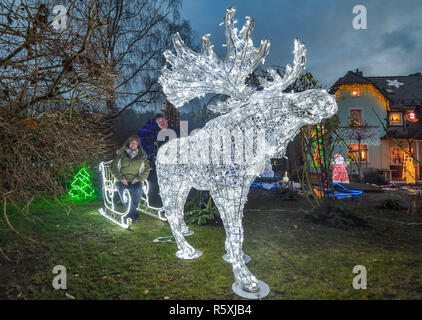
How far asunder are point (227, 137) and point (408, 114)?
16.8m

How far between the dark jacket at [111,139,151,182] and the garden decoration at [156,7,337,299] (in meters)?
2.31

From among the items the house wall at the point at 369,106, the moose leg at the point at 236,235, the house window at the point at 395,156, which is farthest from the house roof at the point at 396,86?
the moose leg at the point at 236,235

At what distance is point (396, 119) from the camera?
1549cm

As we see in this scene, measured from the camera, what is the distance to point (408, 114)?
14312 millimetres

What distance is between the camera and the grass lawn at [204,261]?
8.43 ft

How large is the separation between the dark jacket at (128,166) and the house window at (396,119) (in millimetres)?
16816

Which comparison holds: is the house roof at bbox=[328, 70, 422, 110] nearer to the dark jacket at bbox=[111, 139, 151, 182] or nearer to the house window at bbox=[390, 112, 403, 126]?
the house window at bbox=[390, 112, 403, 126]

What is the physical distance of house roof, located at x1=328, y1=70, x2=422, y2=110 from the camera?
15102 millimetres

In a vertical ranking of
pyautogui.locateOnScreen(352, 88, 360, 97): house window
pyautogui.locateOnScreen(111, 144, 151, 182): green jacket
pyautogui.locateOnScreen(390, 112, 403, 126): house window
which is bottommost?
pyautogui.locateOnScreen(111, 144, 151, 182): green jacket

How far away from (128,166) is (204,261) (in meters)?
2.62

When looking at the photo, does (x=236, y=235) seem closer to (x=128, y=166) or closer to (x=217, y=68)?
(x=217, y=68)

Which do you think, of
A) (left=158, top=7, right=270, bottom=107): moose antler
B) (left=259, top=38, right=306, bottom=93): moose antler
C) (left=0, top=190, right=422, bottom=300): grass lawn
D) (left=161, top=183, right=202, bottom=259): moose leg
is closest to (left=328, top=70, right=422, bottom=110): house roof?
(left=0, top=190, right=422, bottom=300): grass lawn

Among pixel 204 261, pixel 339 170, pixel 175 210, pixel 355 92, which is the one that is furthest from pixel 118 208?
pixel 355 92
